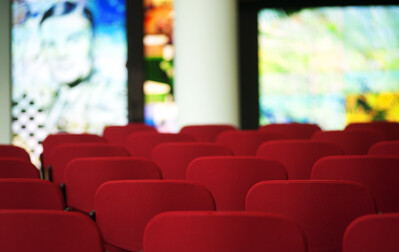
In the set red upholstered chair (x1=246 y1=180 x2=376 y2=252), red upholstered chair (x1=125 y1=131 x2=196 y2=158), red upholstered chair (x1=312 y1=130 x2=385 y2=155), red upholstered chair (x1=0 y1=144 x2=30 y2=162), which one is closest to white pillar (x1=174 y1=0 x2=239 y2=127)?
red upholstered chair (x1=125 y1=131 x2=196 y2=158)

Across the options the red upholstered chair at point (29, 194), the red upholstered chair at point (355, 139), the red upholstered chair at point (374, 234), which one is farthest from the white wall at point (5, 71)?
the red upholstered chair at point (374, 234)

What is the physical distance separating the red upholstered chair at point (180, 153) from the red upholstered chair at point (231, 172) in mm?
707

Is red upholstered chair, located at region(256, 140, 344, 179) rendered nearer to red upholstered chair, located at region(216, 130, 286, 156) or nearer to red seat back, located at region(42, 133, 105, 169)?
red upholstered chair, located at region(216, 130, 286, 156)

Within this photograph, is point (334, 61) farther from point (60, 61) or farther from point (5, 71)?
point (5, 71)

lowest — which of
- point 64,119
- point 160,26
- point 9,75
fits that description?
point 64,119

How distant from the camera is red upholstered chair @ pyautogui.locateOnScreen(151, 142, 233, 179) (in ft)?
11.0

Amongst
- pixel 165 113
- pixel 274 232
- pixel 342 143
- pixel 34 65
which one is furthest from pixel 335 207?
pixel 34 65

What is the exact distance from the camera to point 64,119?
30.0ft

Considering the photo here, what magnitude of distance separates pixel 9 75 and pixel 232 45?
3856mm

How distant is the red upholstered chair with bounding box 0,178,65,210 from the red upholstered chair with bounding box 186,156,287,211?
729 millimetres

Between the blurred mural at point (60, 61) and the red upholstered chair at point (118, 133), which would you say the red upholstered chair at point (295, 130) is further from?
the blurred mural at point (60, 61)

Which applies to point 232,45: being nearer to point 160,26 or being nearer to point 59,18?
point 160,26

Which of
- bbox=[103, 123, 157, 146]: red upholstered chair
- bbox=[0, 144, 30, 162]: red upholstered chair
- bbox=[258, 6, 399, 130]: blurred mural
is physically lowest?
bbox=[103, 123, 157, 146]: red upholstered chair

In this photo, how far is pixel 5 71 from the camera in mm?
8969
